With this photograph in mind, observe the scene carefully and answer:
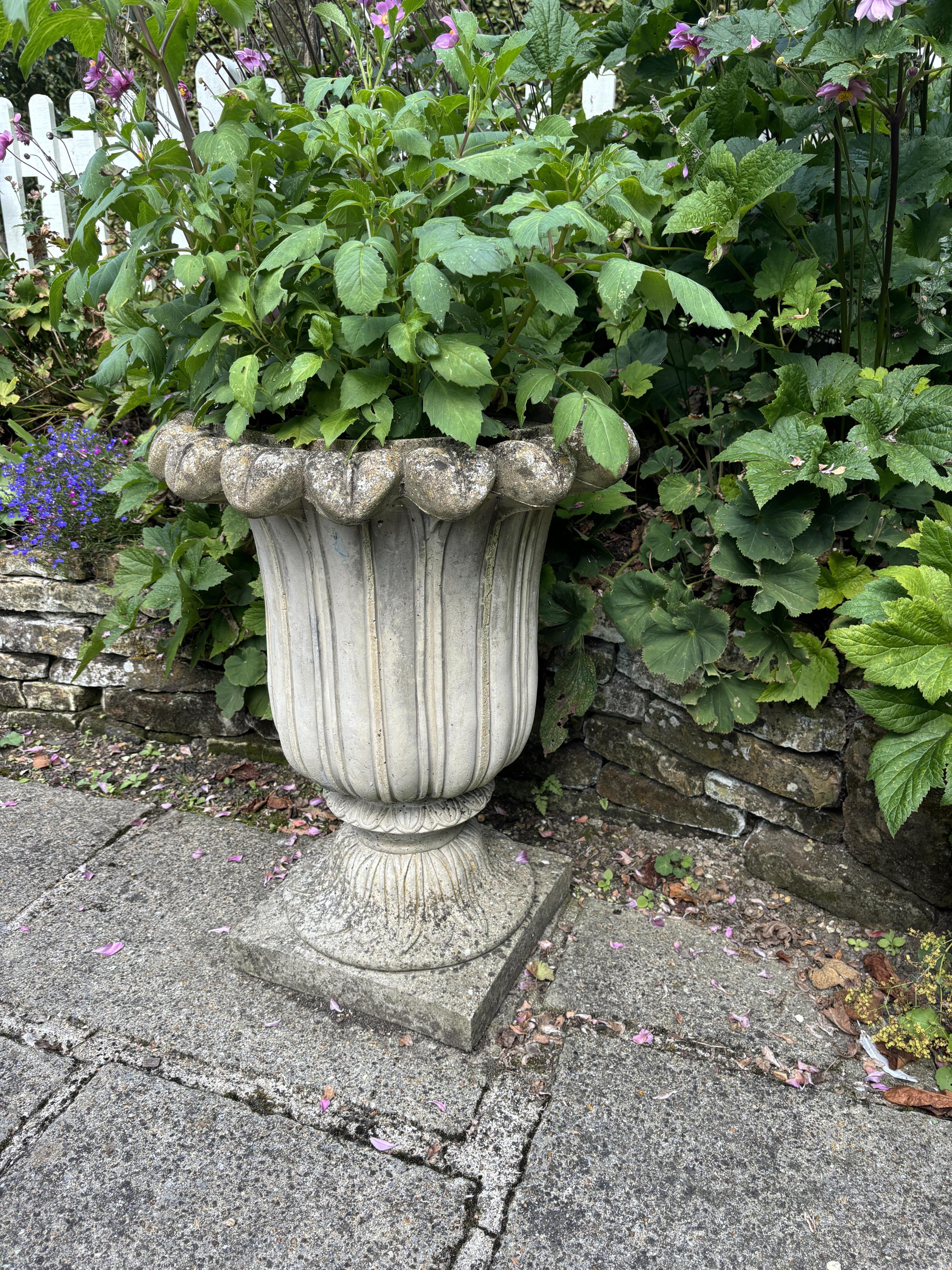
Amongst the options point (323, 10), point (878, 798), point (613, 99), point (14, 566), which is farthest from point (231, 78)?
point (878, 798)

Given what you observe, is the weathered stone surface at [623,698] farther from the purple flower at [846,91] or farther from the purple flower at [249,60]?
the purple flower at [249,60]

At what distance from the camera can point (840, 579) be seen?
1801 millimetres

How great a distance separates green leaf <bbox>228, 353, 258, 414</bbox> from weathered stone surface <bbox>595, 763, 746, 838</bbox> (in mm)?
1359

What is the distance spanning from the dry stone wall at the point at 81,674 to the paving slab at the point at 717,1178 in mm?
1547

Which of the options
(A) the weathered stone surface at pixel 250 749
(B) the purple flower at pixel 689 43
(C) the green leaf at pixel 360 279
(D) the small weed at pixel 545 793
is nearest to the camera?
(C) the green leaf at pixel 360 279

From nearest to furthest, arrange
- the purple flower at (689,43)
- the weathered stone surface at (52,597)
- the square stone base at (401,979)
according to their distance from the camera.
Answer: the square stone base at (401,979) < the purple flower at (689,43) < the weathered stone surface at (52,597)

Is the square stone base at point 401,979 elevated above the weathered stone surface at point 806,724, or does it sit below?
below

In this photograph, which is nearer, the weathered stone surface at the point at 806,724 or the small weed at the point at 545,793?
the weathered stone surface at the point at 806,724

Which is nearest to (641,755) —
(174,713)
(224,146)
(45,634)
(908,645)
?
(908,645)

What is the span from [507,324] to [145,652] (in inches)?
66.8

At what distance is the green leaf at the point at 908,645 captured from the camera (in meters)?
1.49

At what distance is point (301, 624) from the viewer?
62.2 inches

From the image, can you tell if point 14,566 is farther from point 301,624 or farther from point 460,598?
point 460,598

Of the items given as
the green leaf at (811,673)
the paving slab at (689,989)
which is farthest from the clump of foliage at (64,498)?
the green leaf at (811,673)
